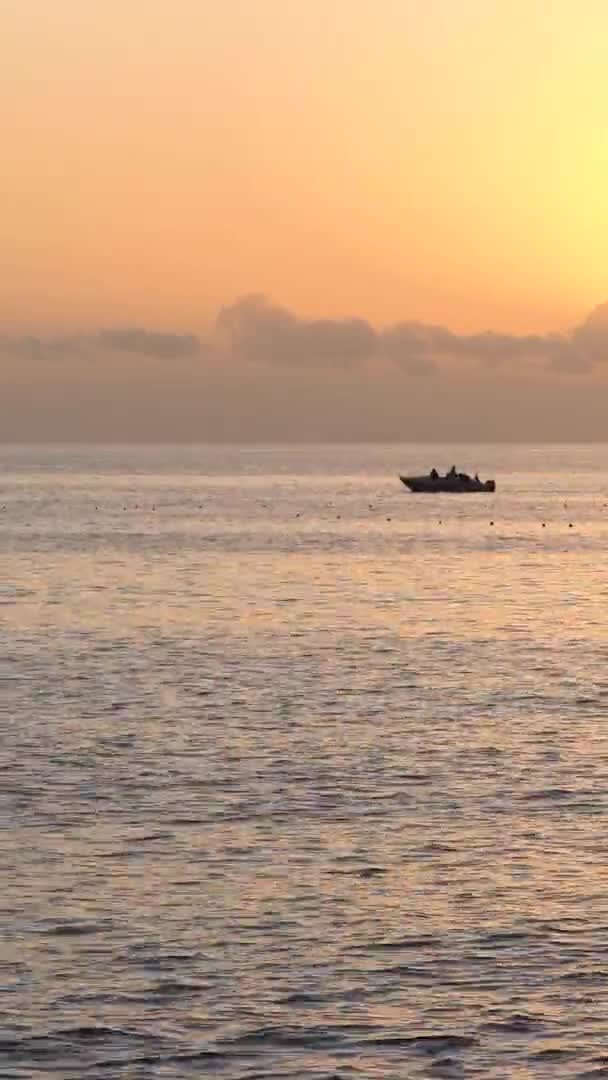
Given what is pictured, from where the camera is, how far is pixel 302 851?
29203mm

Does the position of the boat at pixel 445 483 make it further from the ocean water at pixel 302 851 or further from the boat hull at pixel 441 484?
the ocean water at pixel 302 851

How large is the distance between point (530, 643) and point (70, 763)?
98.6 feet

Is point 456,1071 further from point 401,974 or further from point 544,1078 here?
point 401,974

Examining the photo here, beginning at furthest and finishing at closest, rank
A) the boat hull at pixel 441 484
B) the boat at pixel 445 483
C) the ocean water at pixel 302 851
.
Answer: the boat hull at pixel 441 484
the boat at pixel 445 483
the ocean water at pixel 302 851

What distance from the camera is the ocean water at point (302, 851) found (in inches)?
819

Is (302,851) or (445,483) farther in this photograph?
(445,483)

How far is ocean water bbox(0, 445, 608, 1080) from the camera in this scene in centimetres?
2080

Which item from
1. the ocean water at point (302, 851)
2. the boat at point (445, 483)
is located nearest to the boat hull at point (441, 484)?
the boat at point (445, 483)

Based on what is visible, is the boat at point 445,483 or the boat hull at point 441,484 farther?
the boat hull at point 441,484

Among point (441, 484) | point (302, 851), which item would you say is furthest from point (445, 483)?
point (302, 851)

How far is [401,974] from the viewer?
22906 mm

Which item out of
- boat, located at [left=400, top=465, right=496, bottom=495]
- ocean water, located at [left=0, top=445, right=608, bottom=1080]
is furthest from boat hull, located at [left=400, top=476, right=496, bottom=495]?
ocean water, located at [left=0, top=445, right=608, bottom=1080]

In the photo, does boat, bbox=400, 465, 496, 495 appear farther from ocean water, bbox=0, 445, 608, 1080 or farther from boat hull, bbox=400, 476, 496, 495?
ocean water, bbox=0, 445, 608, 1080

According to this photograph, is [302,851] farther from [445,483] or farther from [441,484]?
[441,484]
